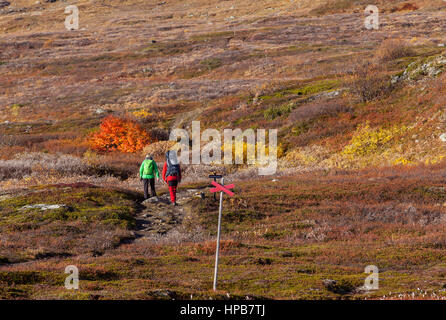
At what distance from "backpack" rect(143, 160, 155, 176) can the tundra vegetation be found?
1666 mm

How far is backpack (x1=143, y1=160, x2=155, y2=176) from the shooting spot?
76.4ft

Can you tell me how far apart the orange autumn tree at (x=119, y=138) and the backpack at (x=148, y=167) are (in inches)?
996

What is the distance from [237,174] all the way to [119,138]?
1998cm

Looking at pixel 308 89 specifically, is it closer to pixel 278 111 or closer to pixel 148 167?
pixel 278 111

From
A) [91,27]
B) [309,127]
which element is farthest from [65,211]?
[91,27]

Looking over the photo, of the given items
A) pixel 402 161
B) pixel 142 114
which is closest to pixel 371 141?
pixel 402 161

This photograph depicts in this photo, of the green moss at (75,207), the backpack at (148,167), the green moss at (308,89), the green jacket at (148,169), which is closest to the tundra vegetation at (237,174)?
the green moss at (75,207)

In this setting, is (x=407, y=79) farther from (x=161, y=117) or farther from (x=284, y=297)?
(x=284, y=297)

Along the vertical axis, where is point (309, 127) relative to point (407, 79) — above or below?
below

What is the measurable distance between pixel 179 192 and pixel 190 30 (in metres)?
103

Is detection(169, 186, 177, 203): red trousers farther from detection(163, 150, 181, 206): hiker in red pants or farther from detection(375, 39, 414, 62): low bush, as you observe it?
detection(375, 39, 414, 62): low bush

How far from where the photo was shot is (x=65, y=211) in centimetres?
2066

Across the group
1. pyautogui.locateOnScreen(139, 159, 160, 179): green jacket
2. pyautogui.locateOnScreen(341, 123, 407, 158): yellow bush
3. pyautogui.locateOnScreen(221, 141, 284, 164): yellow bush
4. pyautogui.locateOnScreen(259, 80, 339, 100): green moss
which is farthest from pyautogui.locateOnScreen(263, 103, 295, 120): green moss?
pyautogui.locateOnScreen(139, 159, 160, 179): green jacket

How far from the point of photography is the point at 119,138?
49406mm
